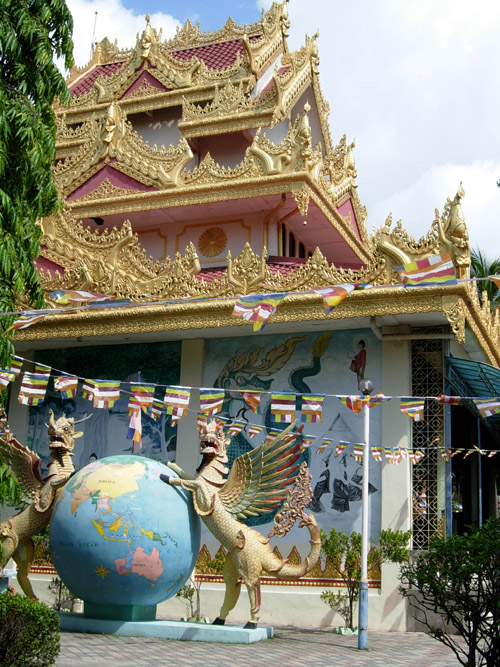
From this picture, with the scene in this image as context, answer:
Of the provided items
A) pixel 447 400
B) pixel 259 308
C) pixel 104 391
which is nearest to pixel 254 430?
pixel 104 391

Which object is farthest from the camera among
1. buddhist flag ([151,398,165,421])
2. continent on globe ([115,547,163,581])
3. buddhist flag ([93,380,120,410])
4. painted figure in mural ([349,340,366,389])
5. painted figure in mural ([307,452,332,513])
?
painted figure in mural ([349,340,366,389])

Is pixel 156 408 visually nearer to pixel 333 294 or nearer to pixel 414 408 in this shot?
pixel 414 408

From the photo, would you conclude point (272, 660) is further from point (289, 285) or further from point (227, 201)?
point (227, 201)

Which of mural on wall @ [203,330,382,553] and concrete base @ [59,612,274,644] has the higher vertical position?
mural on wall @ [203,330,382,553]

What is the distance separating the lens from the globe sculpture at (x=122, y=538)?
9484mm

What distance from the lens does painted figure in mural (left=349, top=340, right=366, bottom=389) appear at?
1388 cm

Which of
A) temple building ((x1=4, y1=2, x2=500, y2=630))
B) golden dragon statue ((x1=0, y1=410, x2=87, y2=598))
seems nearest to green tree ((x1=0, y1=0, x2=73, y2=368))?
temple building ((x1=4, y1=2, x2=500, y2=630))

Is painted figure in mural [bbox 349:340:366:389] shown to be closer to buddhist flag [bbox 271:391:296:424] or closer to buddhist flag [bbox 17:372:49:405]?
buddhist flag [bbox 271:391:296:424]

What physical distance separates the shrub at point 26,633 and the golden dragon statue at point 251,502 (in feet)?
10.8

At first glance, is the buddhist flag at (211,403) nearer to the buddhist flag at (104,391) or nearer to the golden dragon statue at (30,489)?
the buddhist flag at (104,391)

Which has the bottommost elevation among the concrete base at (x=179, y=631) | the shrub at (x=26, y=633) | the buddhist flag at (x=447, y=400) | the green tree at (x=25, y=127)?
the concrete base at (x=179, y=631)

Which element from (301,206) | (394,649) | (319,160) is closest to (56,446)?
(394,649)

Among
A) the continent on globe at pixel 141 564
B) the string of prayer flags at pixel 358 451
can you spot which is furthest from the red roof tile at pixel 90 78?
the continent on globe at pixel 141 564

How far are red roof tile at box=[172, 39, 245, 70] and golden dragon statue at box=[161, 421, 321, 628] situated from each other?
12.4m
